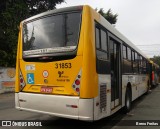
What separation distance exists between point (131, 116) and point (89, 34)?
4.83 m

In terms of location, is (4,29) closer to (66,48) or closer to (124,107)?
(124,107)

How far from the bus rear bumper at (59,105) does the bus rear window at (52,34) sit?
1.19m

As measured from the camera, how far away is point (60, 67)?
22.7 ft

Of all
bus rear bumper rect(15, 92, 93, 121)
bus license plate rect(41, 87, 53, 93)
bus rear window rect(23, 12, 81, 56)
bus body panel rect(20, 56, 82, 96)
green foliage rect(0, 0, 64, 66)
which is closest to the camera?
bus rear bumper rect(15, 92, 93, 121)

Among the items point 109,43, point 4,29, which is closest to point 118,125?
point 109,43

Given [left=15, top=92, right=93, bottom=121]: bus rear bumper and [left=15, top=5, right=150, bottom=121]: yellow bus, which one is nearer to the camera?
[left=15, top=92, right=93, bottom=121]: bus rear bumper

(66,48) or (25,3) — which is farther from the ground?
(25,3)

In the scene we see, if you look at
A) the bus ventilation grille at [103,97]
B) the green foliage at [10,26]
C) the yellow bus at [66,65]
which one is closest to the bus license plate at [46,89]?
the yellow bus at [66,65]

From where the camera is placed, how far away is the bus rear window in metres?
6.93

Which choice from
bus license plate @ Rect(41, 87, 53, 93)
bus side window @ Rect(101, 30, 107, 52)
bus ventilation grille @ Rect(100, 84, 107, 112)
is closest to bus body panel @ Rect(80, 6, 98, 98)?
bus ventilation grille @ Rect(100, 84, 107, 112)

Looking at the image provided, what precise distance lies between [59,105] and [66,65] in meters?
1.00

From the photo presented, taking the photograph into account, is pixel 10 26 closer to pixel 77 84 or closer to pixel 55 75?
pixel 55 75

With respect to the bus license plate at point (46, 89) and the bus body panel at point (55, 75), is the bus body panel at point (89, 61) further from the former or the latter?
the bus license plate at point (46, 89)

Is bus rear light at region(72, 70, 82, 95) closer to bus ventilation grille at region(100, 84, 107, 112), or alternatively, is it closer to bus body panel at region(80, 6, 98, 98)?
bus body panel at region(80, 6, 98, 98)
